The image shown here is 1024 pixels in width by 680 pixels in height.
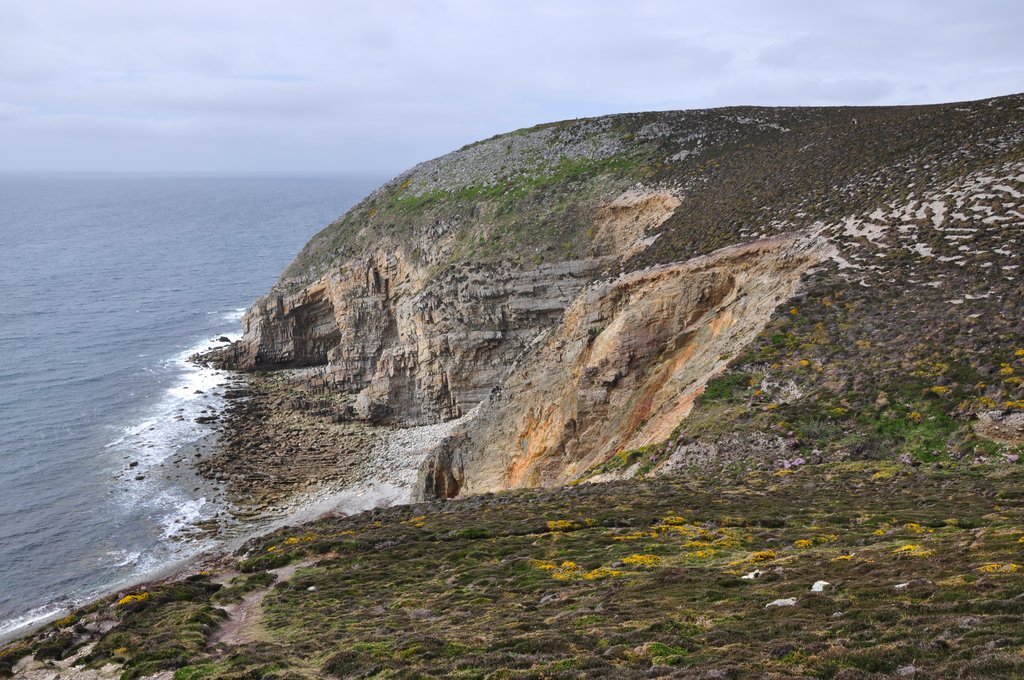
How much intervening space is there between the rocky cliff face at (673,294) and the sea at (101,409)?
1171 cm

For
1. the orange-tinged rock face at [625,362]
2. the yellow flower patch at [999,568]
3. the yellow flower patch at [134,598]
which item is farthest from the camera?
the orange-tinged rock face at [625,362]

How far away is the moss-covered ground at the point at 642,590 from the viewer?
1073 cm

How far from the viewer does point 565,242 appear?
55500mm

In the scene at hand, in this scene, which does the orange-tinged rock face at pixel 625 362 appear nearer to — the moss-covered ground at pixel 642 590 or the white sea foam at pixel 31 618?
the moss-covered ground at pixel 642 590

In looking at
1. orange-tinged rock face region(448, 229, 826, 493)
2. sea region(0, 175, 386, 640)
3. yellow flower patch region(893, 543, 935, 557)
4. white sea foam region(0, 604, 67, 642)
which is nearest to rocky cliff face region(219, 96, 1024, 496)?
orange-tinged rock face region(448, 229, 826, 493)

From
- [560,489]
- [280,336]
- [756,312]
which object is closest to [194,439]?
[280,336]

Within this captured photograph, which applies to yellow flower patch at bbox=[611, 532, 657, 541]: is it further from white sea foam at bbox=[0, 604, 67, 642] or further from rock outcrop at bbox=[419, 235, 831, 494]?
white sea foam at bbox=[0, 604, 67, 642]

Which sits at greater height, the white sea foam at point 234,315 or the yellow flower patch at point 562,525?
the white sea foam at point 234,315

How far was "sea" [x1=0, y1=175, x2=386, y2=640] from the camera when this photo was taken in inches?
1643

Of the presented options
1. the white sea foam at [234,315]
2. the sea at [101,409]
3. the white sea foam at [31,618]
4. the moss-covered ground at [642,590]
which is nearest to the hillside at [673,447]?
the moss-covered ground at [642,590]

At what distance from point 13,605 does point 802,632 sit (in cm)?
4071

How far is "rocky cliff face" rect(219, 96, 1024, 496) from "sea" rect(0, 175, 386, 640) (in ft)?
38.4

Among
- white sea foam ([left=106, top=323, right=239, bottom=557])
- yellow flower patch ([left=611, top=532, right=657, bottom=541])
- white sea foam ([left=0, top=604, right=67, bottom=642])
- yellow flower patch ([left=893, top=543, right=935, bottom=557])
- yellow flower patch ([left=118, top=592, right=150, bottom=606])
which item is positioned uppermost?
yellow flower patch ([left=893, top=543, right=935, bottom=557])

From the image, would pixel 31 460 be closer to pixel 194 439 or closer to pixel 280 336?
pixel 194 439
